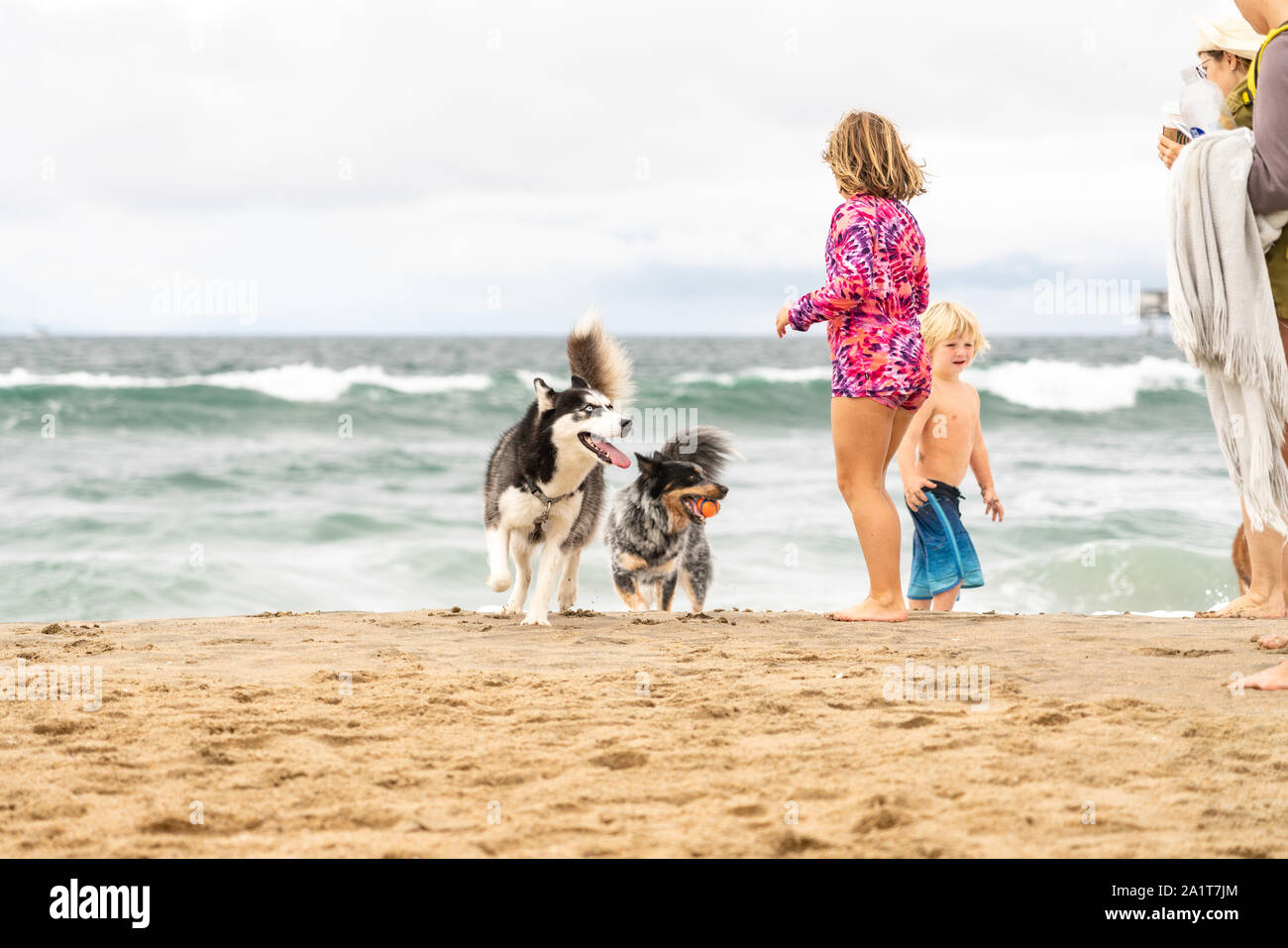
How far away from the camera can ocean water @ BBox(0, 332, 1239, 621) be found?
9836mm

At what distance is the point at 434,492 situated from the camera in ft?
48.2

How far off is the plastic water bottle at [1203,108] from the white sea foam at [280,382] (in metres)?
19.5

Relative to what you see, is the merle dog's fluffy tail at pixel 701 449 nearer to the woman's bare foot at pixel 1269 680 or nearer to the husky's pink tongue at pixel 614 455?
the husky's pink tongue at pixel 614 455

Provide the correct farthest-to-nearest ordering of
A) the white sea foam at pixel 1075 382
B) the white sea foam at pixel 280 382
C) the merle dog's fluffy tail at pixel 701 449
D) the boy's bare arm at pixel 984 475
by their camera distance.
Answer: the white sea foam at pixel 1075 382 < the white sea foam at pixel 280 382 < the merle dog's fluffy tail at pixel 701 449 < the boy's bare arm at pixel 984 475

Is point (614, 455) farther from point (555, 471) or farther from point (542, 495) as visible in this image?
point (542, 495)

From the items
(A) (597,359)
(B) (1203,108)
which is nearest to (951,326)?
(A) (597,359)

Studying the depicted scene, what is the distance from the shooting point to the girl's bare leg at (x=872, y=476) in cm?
553

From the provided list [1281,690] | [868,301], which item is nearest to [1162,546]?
[868,301]

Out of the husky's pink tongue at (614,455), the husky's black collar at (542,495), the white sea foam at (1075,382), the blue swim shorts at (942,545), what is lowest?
the blue swim shorts at (942,545)

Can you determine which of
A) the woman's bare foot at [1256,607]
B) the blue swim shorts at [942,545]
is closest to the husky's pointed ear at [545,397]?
the blue swim shorts at [942,545]

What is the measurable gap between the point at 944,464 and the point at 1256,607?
167 centimetres

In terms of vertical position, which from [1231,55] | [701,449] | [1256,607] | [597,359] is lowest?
[1256,607]
